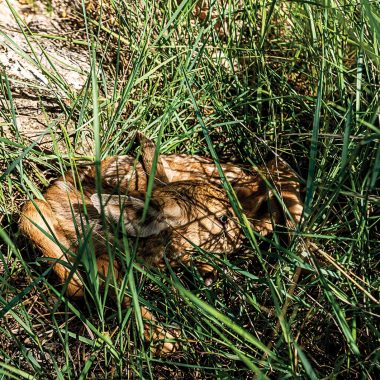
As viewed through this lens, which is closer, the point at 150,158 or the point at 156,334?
the point at 156,334

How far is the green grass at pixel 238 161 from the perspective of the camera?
264 centimetres

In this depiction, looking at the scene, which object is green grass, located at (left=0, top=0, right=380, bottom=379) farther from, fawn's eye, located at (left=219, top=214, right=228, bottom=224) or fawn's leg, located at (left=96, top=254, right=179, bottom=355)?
fawn's eye, located at (left=219, top=214, right=228, bottom=224)

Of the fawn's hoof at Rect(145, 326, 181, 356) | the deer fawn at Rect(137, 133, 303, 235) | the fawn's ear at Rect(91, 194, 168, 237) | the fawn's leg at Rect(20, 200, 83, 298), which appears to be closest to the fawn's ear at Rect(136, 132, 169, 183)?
the deer fawn at Rect(137, 133, 303, 235)

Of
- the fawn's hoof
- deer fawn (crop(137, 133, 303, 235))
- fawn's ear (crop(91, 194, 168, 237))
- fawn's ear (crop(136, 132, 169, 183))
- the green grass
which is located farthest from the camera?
fawn's ear (crop(136, 132, 169, 183))

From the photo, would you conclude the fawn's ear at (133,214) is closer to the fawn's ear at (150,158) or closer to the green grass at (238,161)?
the green grass at (238,161)

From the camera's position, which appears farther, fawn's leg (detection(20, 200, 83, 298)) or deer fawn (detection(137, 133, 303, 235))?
deer fawn (detection(137, 133, 303, 235))

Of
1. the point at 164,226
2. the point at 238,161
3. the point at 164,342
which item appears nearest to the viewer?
the point at 164,342

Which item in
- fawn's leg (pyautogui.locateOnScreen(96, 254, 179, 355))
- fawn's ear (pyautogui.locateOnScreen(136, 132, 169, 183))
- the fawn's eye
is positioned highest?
fawn's ear (pyautogui.locateOnScreen(136, 132, 169, 183))

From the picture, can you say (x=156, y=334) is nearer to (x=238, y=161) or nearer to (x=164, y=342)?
(x=164, y=342)

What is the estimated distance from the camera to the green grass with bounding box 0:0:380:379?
8.66 ft

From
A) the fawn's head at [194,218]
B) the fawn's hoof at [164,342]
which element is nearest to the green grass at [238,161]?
the fawn's hoof at [164,342]

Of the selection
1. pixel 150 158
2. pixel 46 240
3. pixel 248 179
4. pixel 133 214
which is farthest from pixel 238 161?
pixel 46 240

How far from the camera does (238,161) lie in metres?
4.11

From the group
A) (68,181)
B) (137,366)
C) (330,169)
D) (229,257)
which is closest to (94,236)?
(68,181)
